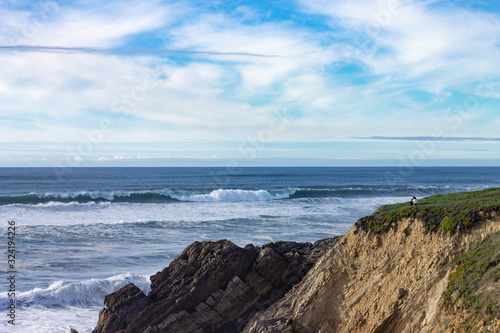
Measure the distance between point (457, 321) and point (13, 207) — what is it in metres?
42.0

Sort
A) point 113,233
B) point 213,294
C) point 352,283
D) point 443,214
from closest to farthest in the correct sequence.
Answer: point 443,214 → point 352,283 → point 213,294 → point 113,233

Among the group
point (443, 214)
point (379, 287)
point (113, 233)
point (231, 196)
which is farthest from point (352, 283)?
point (231, 196)

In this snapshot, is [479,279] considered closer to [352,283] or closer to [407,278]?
[407,278]

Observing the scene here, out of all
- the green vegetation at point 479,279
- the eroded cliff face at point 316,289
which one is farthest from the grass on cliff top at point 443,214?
the green vegetation at point 479,279

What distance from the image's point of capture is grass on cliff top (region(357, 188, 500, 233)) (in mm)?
9223

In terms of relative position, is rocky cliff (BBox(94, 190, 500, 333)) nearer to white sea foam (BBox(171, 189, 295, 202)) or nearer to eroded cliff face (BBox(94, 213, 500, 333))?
eroded cliff face (BBox(94, 213, 500, 333))

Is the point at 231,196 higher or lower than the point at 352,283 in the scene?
lower

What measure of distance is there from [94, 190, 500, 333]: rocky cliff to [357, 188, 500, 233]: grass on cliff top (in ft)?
0.07

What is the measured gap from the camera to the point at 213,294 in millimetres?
11836

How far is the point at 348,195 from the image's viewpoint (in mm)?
53375

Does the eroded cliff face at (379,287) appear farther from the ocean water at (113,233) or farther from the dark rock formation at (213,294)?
the ocean water at (113,233)

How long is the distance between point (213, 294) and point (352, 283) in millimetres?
4049

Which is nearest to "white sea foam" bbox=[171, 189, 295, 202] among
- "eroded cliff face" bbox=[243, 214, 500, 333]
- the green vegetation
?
"eroded cliff face" bbox=[243, 214, 500, 333]

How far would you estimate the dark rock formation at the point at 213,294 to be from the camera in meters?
11.6
